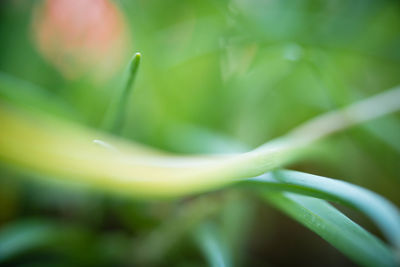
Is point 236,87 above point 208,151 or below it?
above

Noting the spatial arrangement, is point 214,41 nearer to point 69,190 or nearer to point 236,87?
point 236,87

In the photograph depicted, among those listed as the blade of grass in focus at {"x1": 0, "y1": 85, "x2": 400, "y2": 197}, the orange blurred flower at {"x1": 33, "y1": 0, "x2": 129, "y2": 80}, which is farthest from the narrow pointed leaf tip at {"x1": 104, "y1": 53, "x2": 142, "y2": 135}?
the orange blurred flower at {"x1": 33, "y1": 0, "x2": 129, "y2": 80}

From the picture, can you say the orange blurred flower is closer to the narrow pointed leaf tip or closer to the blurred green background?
the blurred green background

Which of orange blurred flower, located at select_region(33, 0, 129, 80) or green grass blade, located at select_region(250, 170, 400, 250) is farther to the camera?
orange blurred flower, located at select_region(33, 0, 129, 80)

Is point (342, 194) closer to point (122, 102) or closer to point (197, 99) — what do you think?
point (122, 102)

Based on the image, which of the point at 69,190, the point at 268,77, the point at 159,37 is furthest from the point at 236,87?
the point at 69,190

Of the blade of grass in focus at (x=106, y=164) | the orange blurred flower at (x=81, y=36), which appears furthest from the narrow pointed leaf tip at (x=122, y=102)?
the orange blurred flower at (x=81, y=36)
